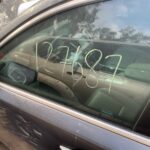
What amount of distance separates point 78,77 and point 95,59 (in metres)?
0.14

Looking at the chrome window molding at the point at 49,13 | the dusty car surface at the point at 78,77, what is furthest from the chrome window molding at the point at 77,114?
the chrome window molding at the point at 49,13

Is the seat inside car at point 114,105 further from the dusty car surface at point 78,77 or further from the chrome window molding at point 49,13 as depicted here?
the chrome window molding at point 49,13

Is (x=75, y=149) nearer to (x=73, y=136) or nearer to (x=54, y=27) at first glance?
(x=73, y=136)

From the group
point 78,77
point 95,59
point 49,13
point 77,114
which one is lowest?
point 77,114

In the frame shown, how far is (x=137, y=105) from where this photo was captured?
1854mm

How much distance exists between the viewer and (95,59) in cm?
206

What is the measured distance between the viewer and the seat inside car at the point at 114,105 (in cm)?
187

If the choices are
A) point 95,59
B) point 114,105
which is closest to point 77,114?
point 114,105

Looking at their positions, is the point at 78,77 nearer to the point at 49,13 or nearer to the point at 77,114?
the point at 77,114

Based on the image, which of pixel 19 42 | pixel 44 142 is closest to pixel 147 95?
pixel 44 142

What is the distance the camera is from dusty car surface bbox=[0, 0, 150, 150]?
1857mm

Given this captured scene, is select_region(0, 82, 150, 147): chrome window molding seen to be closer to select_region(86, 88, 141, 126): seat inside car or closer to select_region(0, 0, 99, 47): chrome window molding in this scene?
select_region(86, 88, 141, 126): seat inside car

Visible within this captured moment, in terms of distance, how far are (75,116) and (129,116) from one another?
0.27m

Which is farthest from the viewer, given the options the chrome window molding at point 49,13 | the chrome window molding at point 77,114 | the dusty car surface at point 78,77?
the chrome window molding at point 49,13
